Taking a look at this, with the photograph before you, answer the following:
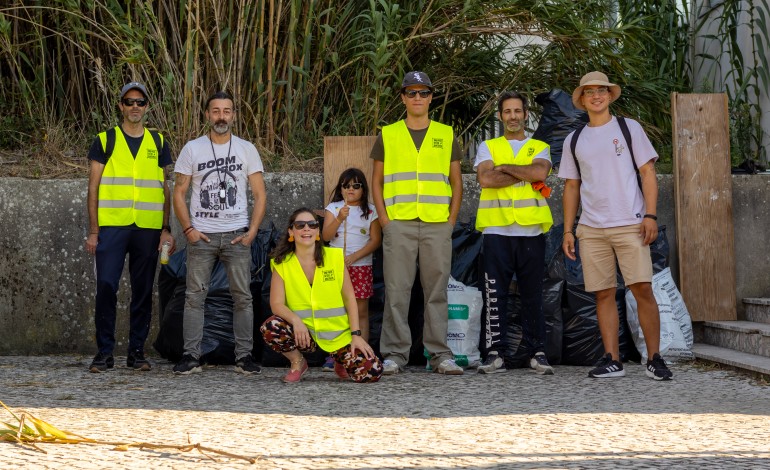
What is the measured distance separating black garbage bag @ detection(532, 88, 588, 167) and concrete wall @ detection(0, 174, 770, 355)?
312 millimetres

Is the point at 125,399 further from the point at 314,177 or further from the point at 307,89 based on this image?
the point at 307,89

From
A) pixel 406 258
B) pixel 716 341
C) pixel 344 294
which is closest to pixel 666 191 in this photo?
pixel 716 341

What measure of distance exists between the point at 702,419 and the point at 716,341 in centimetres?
272

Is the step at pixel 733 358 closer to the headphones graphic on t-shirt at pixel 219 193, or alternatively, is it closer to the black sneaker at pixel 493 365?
the black sneaker at pixel 493 365

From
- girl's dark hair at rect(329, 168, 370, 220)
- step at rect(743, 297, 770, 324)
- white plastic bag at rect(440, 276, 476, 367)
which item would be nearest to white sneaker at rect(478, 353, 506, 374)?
white plastic bag at rect(440, 276, 476, 367)

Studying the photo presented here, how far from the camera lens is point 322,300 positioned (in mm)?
6277

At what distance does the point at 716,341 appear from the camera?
7.50m

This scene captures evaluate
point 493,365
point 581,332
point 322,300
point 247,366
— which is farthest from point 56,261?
point 581,332

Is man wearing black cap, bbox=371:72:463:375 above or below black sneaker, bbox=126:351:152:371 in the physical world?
above

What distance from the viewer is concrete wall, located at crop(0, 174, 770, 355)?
24.7 ft

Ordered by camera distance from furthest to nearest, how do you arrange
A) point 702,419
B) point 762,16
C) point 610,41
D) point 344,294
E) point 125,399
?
point 610,41 → point 762,16 → point 344,294 → point 125,399 → point 702,419

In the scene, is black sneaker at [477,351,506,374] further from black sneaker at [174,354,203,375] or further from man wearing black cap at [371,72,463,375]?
black sneaker at [174,354,203,375]

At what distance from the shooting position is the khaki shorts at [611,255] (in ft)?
20.9

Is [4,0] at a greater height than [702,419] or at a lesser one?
greater
